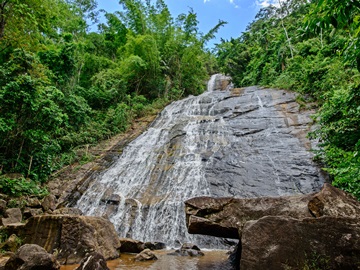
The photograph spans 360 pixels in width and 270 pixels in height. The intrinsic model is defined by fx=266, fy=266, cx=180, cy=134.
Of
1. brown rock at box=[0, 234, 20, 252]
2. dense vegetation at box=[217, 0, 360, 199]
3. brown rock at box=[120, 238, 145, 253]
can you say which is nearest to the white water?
brown rock at box=[120, 238, 145, 253]

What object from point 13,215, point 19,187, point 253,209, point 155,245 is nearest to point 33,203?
point 19,187

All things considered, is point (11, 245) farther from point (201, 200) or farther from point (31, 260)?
point (201, 200)

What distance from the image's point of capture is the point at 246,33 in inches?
1406

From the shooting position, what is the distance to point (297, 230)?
3.66m

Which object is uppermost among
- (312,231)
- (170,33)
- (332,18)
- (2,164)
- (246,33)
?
(246,33)

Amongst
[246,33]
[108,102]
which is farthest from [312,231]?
[246,33]

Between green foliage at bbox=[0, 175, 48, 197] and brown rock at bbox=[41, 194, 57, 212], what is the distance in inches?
28.0

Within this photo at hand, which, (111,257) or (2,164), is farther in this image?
(2,164)

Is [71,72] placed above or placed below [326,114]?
above

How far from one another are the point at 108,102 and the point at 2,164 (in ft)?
35.4

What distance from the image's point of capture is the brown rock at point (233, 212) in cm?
469

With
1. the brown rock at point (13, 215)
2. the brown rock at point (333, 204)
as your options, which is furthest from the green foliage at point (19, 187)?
the brown rock at point (333, 204)

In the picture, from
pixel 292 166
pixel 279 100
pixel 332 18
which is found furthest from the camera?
pixel 279 100

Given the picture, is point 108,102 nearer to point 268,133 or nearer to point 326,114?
point 268,133
